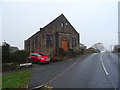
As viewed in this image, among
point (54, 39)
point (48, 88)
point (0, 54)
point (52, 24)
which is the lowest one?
point (48, 88)

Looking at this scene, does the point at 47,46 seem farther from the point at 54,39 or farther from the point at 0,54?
the point at 0,54

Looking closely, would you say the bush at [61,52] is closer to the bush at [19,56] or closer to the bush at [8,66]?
the bush at [19,56]

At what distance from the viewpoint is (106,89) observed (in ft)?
24.2

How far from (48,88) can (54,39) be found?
2105cm

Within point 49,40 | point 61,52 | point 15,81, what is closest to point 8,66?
point 15,81

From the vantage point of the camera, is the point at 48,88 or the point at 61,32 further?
the point at 61,32

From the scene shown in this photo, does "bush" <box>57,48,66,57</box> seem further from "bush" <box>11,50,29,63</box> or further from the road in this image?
the road

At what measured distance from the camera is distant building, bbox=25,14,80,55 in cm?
2647

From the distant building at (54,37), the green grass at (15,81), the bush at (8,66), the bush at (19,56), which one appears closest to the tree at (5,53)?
the bush at (19,56)

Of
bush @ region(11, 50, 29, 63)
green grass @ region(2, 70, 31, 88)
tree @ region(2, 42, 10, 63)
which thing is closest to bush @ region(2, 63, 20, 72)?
tree @ region(2, 42, 10, 63)

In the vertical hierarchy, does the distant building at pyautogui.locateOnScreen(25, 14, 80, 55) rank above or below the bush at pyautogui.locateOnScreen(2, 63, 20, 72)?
above

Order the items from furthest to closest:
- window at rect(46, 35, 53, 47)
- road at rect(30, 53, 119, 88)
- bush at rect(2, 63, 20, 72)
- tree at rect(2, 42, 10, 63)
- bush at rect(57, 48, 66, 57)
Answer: window at rect(46, 35, 53, 47)
bush at rect(57, 48, 66, 57)
tree at rect(2, 42, 10, 63)
bush at rect(2, 63, 20, 72)
road at rect(30, 53, 119, 88)

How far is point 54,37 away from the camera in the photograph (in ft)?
93.7

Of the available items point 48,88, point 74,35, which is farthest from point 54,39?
point 48,88
